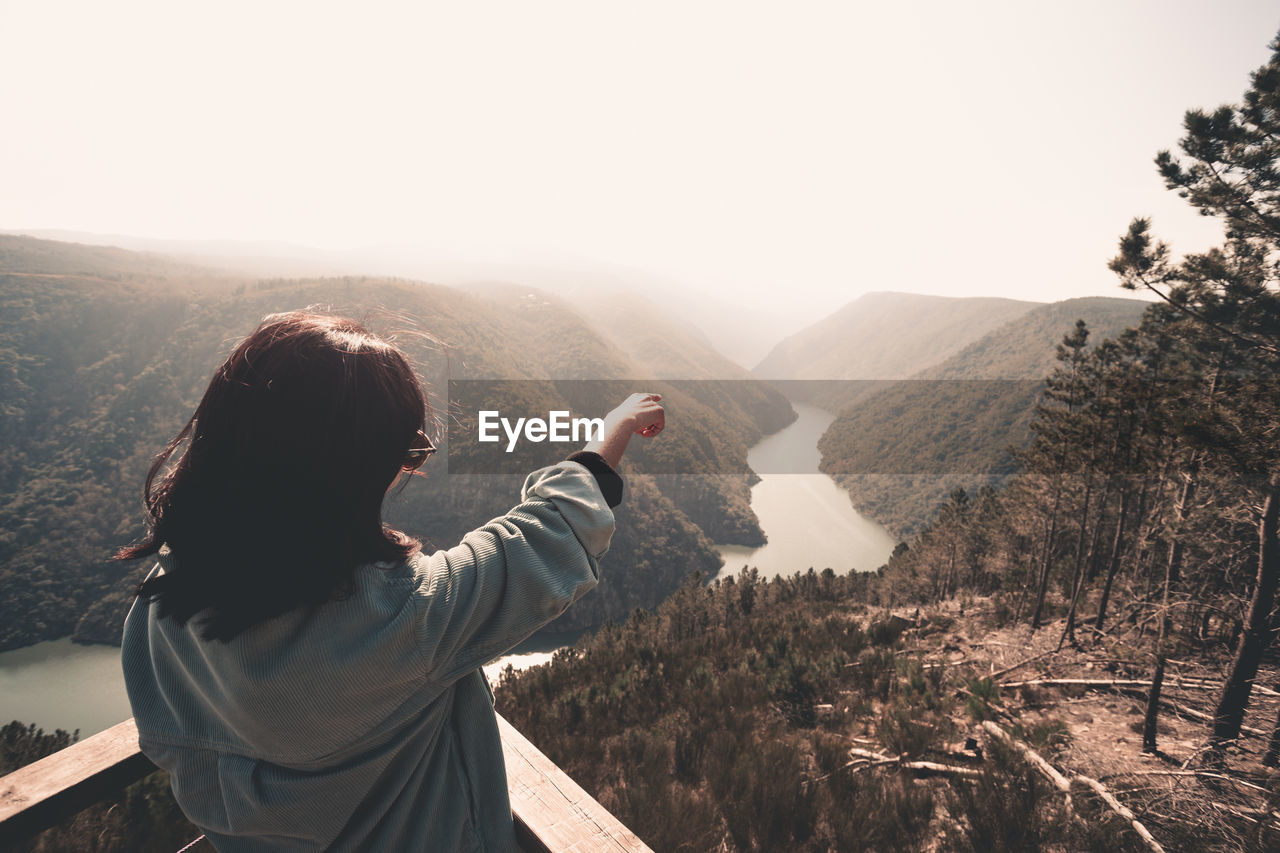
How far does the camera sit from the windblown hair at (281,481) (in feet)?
2.39

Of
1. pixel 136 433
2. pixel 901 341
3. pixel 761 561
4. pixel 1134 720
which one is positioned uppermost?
pixel 901 341

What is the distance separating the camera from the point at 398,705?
2.66 ft

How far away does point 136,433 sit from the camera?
6338 cm

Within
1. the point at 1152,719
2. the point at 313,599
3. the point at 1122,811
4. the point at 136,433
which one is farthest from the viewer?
the point at 136,433

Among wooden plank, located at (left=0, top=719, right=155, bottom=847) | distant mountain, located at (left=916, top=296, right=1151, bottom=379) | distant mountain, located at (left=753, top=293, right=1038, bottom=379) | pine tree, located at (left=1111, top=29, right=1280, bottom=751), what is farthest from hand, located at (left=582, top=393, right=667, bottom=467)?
distant mountain, located at (left=753, top=293, right=1038, bottom=379)

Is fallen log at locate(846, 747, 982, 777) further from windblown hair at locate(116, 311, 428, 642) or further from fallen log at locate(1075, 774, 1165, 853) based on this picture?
windblown hair at locate(116, 311, 428, 642)

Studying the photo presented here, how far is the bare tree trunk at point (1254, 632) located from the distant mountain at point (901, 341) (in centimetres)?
14913

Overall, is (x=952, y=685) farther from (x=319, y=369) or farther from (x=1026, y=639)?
(x=319, y=369)

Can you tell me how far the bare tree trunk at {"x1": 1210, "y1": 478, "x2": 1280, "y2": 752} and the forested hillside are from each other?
39250 millimetres

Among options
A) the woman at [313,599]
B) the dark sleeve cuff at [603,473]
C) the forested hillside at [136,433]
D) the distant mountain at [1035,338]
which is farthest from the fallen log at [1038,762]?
the distant mountain at [1035,338]

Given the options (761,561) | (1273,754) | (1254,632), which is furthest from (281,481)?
(761,561)

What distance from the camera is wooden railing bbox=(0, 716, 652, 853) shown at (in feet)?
3.77

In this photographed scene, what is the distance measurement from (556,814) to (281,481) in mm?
998

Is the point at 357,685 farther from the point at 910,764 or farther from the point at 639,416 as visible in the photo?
the point at 910,764
